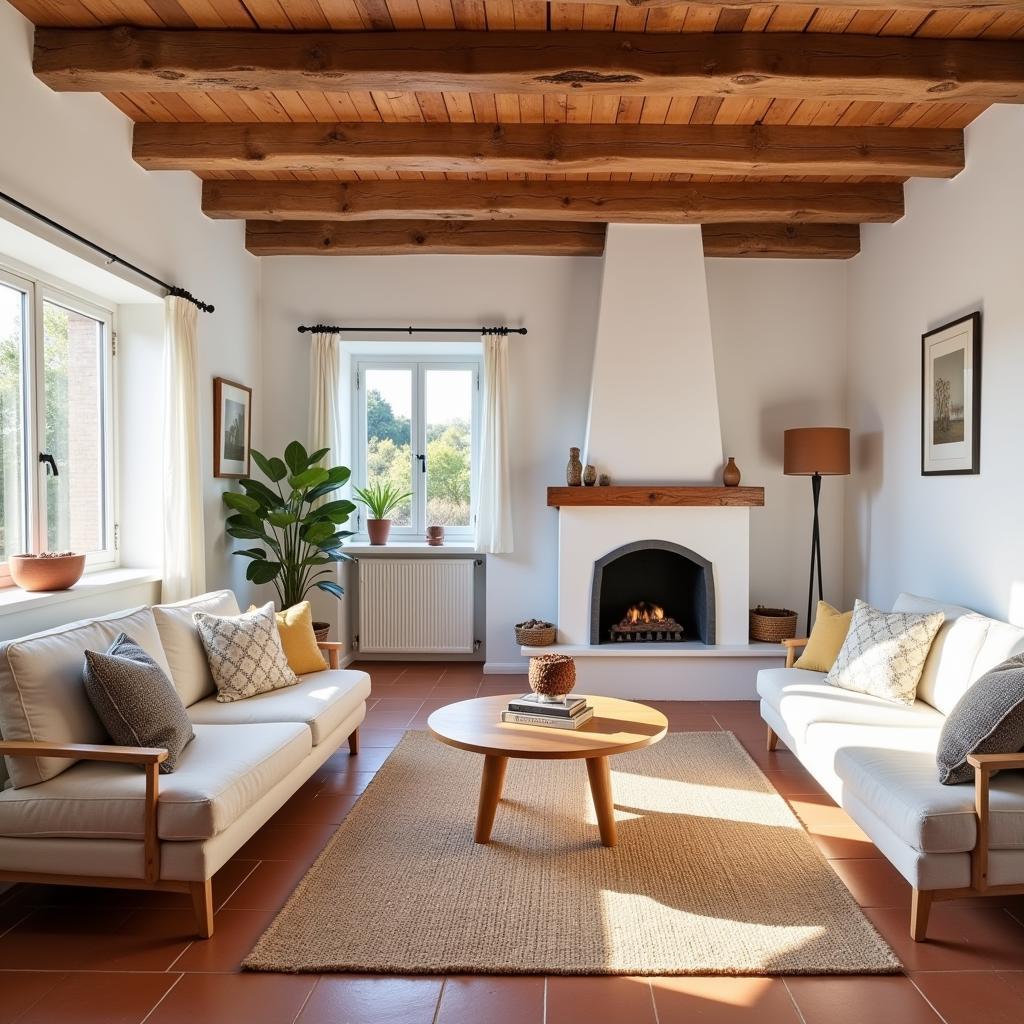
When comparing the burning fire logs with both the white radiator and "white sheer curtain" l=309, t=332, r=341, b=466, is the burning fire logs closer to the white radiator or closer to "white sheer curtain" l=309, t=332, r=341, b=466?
the white radiator

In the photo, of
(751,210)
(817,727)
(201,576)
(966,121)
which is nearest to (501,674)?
(201,576)

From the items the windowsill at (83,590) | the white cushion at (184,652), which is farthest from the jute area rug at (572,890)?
the windowsill at (83,590)

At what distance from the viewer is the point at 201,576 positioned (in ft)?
14.7

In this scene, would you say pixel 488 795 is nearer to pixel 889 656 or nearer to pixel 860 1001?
pixel 860 1001

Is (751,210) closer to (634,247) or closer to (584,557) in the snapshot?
(634,247)

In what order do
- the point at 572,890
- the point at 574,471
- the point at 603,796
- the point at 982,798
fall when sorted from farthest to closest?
the point at 574,471 → the point at 603,796 → the point at 572,890 → the point at 982,798

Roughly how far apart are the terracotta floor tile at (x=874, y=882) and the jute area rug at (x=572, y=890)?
0.07 meters

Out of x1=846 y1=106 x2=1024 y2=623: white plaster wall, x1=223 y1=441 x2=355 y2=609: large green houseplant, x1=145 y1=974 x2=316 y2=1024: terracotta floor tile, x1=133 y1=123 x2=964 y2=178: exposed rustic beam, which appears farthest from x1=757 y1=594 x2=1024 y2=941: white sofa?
x1=223 y1=441 x2=355 y2=609: large green houseplant

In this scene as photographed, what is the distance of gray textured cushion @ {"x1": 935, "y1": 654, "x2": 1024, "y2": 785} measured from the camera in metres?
2.53

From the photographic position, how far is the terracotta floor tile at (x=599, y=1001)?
2113 millimetres

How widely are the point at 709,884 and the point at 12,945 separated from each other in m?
2.19

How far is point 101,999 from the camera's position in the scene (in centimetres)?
219

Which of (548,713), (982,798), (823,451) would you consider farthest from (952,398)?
(548,713)

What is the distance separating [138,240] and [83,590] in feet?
5.88
